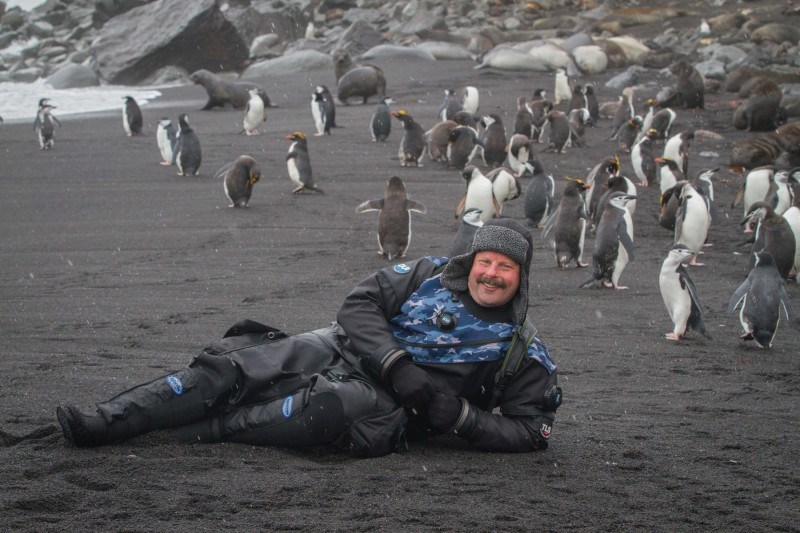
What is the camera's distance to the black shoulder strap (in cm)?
288

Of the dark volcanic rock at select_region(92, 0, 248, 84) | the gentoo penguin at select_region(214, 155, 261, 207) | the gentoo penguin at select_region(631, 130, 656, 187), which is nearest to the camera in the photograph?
the gentoo penguin at select_region(214, 155, 261, 207)

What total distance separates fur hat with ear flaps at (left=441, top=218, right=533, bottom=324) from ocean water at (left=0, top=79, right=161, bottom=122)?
669 inches

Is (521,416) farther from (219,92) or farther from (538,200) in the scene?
(219,92)

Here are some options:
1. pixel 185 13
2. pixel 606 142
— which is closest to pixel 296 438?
pixel 606 142

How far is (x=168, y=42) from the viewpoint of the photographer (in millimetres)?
27078

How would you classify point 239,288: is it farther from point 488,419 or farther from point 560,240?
point 488,419

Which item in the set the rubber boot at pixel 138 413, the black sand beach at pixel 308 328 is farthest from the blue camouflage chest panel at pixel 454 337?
the rubber boot at pixel 138 413

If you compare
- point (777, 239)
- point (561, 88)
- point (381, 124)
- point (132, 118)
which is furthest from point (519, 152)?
point (561, 88)

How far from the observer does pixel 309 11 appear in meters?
43.8

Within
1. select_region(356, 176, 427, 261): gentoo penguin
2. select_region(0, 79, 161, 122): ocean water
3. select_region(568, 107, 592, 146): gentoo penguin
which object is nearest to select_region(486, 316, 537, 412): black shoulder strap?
select_region(356, 176, 427, 261): gentoo penguin

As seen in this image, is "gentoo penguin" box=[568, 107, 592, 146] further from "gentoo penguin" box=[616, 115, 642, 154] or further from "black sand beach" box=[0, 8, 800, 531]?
"black sand beach" box=[0, 8, 800, 531]

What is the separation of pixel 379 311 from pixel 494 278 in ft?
Answer: 1.40

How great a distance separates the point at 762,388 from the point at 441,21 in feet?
104

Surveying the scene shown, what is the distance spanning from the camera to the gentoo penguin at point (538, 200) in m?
9.00
